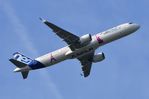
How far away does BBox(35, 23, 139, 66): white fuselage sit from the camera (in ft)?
501

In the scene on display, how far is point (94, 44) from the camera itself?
15275cm

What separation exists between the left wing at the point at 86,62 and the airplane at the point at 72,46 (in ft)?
10.6

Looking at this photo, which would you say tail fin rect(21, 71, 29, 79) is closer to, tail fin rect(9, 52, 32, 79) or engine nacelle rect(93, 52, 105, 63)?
tail fin rect(9, 52, 32, 79)

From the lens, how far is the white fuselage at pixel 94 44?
152625 mm

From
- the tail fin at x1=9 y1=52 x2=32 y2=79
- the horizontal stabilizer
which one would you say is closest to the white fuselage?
the tail fin at x1=9 y1=52 x2=32 y2=79

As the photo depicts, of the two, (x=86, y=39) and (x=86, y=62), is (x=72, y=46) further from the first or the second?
(x=86, y=62)

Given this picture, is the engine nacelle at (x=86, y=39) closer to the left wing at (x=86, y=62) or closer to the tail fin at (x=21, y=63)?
the left wing at (x=86, y=62)

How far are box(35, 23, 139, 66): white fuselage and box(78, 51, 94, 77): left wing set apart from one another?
9.34 m

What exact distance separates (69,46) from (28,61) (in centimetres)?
1115

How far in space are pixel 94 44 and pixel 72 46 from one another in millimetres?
4942

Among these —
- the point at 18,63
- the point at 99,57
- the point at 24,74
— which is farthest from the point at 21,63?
the point at 99,57

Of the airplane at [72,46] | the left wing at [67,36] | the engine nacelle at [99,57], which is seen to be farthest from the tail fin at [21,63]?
the engine nacelle at [99,57]

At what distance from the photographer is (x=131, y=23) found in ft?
512

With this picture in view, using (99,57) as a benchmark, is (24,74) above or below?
below
